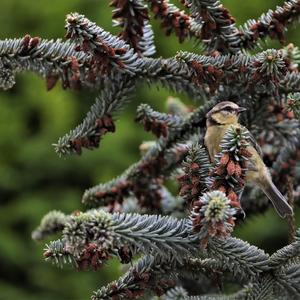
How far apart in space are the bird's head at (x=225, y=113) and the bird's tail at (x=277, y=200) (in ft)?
0.71

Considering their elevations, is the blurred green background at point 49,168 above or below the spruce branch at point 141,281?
above

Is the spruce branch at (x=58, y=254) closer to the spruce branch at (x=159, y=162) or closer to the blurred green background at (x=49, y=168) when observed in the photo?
the spruce branch at (x=159, y=162)

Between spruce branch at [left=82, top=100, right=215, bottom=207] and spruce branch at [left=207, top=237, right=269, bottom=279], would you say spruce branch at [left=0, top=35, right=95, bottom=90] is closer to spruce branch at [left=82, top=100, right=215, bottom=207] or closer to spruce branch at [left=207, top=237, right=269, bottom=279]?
spruce branch at [left=82, top=100, right=215, bottom=207]

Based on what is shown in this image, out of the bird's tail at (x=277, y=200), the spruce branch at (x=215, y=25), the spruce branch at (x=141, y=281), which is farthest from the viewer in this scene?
the bird's tail at (x=277, y=200)

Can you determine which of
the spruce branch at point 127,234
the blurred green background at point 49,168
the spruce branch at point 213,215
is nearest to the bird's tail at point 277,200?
the spruce branch at point 127,234

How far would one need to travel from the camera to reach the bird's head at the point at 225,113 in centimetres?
186

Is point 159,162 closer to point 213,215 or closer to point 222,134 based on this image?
point 222,134

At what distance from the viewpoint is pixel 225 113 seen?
1.87 meters

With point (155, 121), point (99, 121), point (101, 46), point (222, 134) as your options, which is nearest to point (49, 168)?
point (155, 121)

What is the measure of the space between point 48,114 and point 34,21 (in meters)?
0.86

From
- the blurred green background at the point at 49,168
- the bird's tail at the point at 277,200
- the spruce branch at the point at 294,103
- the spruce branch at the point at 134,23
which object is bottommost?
the bird's tail at the point at 277,200

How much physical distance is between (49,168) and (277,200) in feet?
11.1

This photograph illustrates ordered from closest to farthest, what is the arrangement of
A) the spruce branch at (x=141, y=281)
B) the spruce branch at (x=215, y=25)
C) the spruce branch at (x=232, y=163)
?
the spruce branch at (x=232, y=163) < the spruce branch at (x=141, y=281) < the spruce branch at (x=215, y=25)

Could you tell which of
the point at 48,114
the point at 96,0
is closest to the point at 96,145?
the point at 48,114
